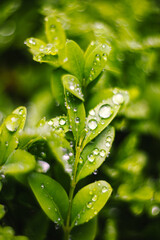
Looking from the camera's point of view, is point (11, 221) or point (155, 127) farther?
point (155, 127)

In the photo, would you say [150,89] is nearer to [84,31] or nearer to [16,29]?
[84,31]

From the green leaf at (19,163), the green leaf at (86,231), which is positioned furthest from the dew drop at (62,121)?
the green leaf at (86,231)

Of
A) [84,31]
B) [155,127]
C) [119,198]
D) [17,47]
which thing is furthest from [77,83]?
[17,47]

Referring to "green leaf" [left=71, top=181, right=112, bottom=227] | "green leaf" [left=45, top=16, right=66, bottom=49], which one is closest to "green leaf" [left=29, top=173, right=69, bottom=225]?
"green leaf" [left=71, top=181, right=112, bottom=227]

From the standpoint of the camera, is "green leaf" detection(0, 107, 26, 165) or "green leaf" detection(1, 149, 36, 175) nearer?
"green leaf" detection(1, 149, 36, 175)

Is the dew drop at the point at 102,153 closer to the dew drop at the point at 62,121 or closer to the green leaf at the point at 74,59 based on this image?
the dew drop at the point at 62,121

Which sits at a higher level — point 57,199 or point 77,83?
point 77,83

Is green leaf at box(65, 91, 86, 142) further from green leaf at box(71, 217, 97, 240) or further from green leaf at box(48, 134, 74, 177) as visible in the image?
green leaf at box(71, 217, 97, 240)
